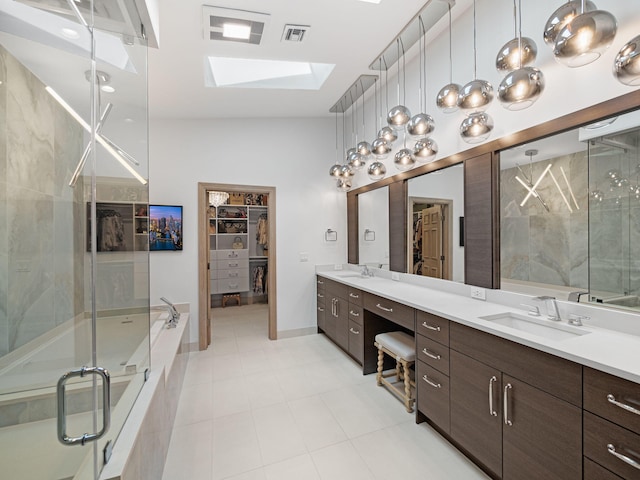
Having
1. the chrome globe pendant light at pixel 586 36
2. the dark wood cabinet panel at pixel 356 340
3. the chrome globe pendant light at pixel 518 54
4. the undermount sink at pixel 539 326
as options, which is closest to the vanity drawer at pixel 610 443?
the undermount sink at pixel 539 326

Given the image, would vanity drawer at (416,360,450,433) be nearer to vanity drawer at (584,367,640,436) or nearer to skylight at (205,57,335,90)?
vanity drawer at (584,367,640,436)

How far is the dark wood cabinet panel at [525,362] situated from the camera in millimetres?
1278

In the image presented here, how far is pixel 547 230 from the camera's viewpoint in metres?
2.01

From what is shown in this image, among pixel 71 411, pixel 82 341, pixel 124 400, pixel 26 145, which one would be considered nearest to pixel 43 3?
pixel 26 145

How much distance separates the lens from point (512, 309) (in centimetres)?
211

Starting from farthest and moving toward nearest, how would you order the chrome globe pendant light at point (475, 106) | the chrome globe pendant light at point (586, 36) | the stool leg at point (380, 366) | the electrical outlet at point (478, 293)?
the stool leg at point (380, 366) < the electrical outlet at point (478, 293) < the chrome globe pendant light at point (475, 106) < the chrome globe pendant light at point (586, 36)

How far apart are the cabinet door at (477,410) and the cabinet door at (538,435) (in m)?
0.05

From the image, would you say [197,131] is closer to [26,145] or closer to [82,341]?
[26,145]

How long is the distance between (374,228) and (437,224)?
1.13 m

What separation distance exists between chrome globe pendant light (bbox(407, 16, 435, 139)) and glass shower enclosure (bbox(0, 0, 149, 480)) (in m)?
1.83

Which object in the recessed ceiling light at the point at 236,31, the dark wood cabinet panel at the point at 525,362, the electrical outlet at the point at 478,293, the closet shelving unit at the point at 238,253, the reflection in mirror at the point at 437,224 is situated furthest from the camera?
the closet shelving unit at the point at 238,253

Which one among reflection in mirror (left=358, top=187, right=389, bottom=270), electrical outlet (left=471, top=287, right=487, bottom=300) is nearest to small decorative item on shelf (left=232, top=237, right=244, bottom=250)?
reflection in mirror (left=358, top=187, right=389, bottom=270)

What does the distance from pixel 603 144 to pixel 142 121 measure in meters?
2.79

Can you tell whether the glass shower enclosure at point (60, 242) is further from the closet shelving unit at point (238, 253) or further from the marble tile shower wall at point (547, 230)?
the closet shelving unit at point (238, 253)
